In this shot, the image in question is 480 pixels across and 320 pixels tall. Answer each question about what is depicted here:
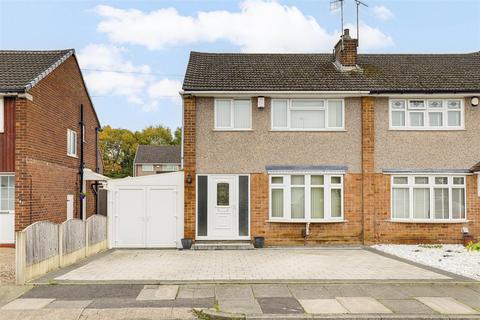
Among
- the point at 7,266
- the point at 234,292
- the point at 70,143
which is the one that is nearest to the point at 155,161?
the point at 70,143

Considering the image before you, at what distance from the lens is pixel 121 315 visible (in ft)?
23.5

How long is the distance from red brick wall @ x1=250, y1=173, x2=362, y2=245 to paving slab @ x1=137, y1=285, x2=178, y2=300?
7004 mm

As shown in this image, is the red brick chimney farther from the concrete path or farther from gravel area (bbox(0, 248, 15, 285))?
gravel area (bbox(0, 248, 15, 285))

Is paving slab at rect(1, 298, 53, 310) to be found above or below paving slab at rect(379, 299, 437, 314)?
above

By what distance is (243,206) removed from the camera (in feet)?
52.5

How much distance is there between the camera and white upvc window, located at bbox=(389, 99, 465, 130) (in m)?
16.3

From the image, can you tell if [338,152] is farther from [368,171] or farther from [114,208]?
[114,208]

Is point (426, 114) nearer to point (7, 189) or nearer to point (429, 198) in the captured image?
point (429, 198)

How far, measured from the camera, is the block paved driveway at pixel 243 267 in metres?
10.1

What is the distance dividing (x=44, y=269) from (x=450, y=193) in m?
12.9

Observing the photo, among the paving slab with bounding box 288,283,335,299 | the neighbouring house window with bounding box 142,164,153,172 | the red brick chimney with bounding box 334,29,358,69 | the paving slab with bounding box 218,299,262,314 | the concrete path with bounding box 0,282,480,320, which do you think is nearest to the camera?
the concrete path with bounding box 0,282,480,320

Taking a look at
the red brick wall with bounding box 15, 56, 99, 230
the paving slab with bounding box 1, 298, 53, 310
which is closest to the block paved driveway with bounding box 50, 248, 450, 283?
the paving slab with bounding box 1, 298, 53, 310

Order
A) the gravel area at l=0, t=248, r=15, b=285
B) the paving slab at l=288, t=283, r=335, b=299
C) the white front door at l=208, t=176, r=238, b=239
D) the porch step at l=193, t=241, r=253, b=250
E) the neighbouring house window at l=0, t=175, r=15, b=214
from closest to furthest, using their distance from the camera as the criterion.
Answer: the paving slab at l=288, t=283, r=335, b=299 < the gravel area at l=0, t=248, r=15, b=285 < the porch step at l=193, t=241, r=253, b=250 < the neighbouring house window at l=0, t=175, r=15, b=214 < the white front door at l=208, t=176, r=238, b=239

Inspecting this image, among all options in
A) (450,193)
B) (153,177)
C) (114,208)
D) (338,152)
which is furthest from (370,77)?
(114,208)
